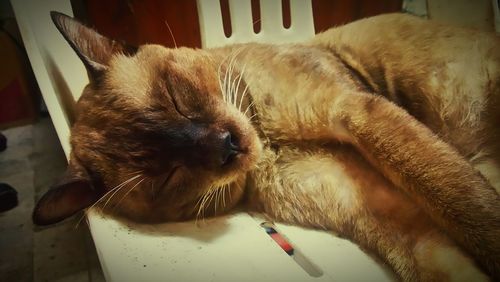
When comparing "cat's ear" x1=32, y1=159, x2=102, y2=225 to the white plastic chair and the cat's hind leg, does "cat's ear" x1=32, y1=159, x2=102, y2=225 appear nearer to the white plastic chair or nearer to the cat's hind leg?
the white plastic chair

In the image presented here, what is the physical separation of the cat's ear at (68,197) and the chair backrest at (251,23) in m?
0.33

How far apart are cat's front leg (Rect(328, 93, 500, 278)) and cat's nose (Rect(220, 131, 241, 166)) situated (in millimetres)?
163

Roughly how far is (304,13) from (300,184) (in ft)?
1.18

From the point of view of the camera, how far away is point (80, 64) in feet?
2.47

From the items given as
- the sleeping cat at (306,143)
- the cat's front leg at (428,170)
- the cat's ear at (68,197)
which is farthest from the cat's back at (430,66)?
the cat's ear at (68,197)

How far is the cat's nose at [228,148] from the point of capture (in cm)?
64

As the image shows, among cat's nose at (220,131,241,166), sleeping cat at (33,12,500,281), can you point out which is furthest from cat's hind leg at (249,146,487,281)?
cat's nose at (220,131,241,166)

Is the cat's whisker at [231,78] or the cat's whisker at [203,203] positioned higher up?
the cat's whisker at [231,78]

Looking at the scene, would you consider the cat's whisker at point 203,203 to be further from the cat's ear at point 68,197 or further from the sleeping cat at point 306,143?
the cat's ear at point 68,197

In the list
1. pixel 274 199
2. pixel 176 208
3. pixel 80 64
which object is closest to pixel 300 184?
pixel 274 199

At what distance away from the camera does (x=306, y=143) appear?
2.47ft

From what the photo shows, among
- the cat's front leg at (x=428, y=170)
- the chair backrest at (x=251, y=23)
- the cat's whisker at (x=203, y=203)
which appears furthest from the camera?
the chair backrest at (x=251, y=23)

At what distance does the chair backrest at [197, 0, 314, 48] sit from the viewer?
2.70 ft

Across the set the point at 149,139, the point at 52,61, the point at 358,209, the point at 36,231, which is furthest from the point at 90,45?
the point at 358,209
